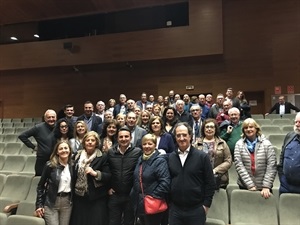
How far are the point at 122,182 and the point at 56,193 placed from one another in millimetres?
502

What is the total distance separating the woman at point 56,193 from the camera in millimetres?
2229

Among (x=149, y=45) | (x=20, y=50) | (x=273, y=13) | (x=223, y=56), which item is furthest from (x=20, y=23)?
(x=273, y=13)

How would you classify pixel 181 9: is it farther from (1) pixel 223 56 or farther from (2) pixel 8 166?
(2) pixel 8 166

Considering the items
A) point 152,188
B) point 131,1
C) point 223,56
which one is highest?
point 131,1

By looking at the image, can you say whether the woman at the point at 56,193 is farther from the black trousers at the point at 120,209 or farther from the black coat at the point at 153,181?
the black coat at the point at 153,181

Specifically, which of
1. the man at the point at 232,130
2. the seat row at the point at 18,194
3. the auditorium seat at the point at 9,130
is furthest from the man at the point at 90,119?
the auditorium seat at the point at 9,130

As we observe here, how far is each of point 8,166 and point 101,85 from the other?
556 centimetres

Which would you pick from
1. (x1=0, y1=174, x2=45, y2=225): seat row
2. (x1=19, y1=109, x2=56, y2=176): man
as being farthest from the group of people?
(x1=19, y1=109, x2=56, y2=176): man

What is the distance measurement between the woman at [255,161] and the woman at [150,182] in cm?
69

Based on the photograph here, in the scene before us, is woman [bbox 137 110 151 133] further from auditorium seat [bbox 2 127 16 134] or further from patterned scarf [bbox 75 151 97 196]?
auditorium seat [bbox 2 127 16 134]

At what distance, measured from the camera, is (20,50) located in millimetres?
9680

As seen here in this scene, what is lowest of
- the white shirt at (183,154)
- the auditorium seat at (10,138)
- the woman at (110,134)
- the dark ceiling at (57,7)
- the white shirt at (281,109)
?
the auditorium seat at (10,138)

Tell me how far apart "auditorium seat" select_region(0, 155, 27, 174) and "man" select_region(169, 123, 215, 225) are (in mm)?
2941

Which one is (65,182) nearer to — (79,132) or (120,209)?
(120,209)
